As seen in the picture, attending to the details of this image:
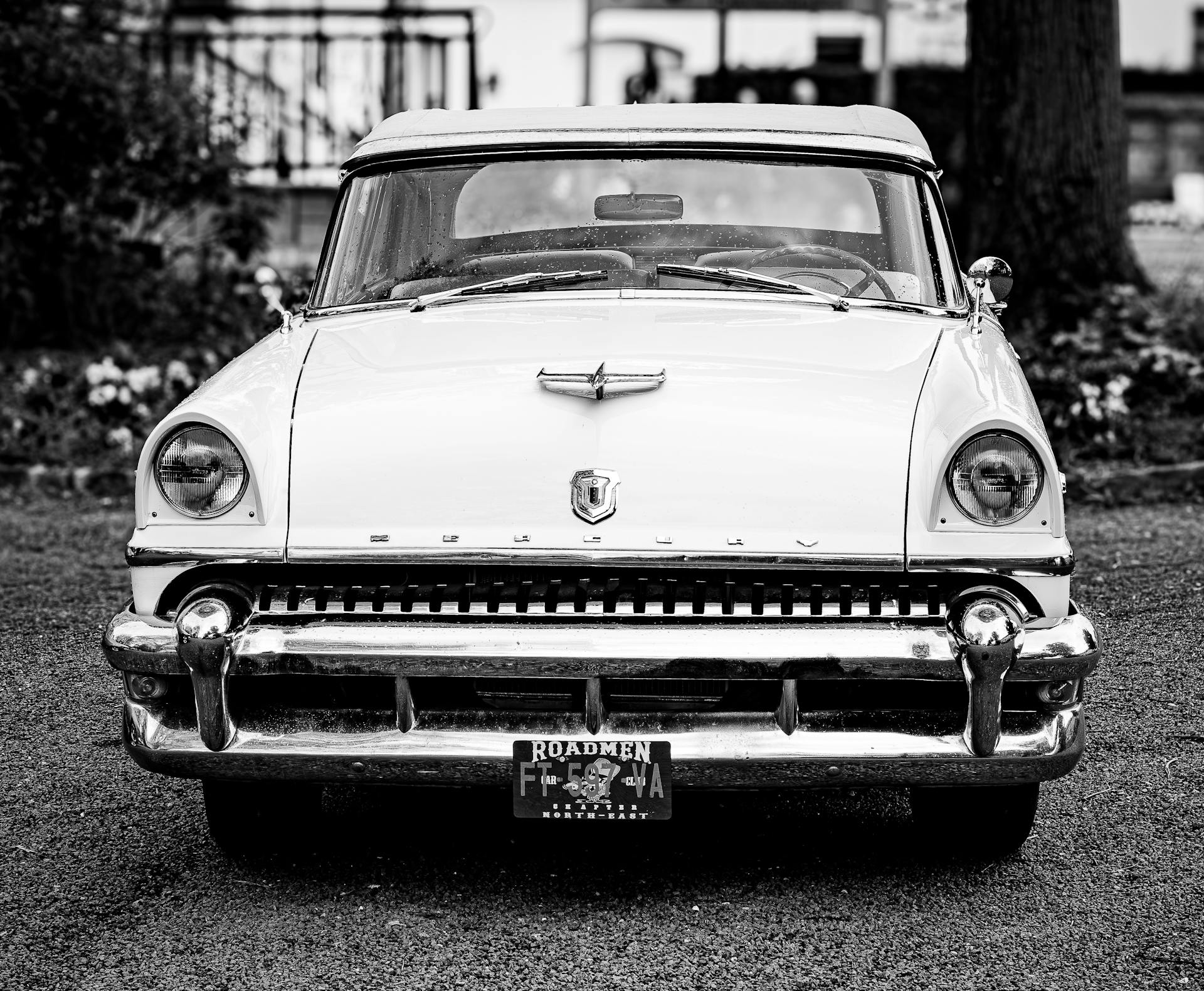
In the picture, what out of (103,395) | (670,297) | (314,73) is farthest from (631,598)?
(314,73)

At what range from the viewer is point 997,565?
10.5 ft

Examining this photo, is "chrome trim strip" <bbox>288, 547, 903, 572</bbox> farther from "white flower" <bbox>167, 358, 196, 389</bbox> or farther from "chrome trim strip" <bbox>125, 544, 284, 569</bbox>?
"white flower" <bbox>167, 358, 196, 389</bbox>

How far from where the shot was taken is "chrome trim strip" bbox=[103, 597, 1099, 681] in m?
3.10

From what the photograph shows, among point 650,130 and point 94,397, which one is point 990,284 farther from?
point 94,397

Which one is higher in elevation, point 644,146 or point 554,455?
point 644,146

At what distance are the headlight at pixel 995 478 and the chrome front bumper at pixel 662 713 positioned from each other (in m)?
0.23

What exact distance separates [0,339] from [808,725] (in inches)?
338

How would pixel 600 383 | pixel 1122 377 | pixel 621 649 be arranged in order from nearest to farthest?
pixel 621 649
pixel 600 383
pixel 1122 377

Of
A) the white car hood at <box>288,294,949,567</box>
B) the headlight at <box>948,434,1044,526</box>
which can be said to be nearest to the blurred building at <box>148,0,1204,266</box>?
the white car hood at <box>288,294,949,567</box>

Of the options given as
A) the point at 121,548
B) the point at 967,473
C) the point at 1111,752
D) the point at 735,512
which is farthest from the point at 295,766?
the point at 121,548

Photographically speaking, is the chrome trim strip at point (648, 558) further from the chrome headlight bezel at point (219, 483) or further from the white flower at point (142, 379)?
the white flower at point (142, 379)

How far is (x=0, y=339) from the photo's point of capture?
34.5 ft

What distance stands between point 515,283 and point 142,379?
5068 millimetres

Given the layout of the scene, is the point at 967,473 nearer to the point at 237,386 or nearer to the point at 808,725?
the point at 808,725
